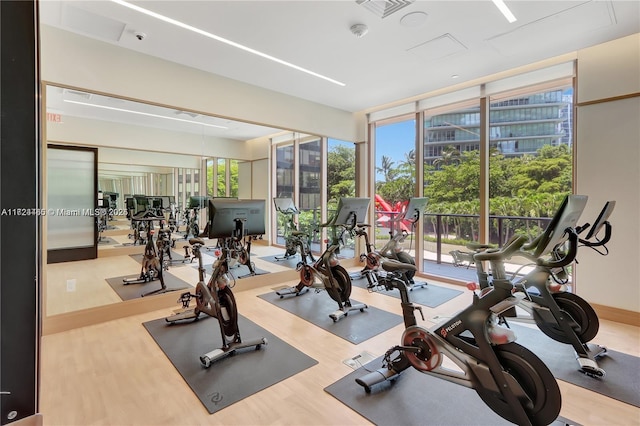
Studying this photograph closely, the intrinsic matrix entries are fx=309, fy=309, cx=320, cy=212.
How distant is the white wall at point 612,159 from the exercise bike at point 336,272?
2.74m

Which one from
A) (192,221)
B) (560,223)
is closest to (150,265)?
(192,221)

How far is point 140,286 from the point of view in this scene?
4.02 metres

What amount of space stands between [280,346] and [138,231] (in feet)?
8.29

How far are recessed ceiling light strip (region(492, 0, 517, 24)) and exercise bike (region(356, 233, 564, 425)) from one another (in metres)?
2.25

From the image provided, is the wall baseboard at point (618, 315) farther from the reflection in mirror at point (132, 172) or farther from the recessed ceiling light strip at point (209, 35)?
the reflection in mirror at point (132, 172)

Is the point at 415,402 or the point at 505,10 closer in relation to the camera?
the point at 415,402

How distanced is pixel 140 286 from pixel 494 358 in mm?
4017

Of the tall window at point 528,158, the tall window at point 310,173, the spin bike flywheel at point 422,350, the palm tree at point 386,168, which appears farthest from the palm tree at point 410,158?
the spin bike flywheel at point 422,350

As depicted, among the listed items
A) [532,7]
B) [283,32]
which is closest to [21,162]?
[283,32]

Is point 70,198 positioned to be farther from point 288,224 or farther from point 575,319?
point 575,319

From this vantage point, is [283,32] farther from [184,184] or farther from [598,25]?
[598,25]

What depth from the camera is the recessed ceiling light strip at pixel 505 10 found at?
110 inches

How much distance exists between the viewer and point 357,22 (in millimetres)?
3059

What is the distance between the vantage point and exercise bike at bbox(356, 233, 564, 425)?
1790 millimetres
